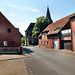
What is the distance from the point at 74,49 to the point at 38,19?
26922mm

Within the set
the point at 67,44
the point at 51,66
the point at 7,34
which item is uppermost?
the point at 7,34

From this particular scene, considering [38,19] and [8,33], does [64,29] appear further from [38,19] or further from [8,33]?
[38,19]

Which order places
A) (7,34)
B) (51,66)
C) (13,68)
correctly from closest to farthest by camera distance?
1. (13,68)
2. (51,66)
3. (7,34)

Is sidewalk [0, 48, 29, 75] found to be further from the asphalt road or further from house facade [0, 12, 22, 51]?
house facade [0, 12, 22, 51]

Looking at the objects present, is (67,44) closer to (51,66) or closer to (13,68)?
(51,66)

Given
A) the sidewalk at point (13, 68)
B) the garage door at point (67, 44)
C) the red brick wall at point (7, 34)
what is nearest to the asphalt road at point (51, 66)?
the sidewalk at point (13, 68)

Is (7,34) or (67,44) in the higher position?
(7,34)

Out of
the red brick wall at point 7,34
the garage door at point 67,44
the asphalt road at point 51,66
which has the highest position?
the red brick wall at point 7,34

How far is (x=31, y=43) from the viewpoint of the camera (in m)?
49.8

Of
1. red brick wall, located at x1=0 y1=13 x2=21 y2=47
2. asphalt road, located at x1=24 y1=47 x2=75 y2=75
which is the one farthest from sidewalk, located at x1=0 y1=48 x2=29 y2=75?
red brick wall, located at x1=0 y1=13 x2=21 y2=47

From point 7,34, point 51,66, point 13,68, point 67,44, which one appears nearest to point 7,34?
point 7,34

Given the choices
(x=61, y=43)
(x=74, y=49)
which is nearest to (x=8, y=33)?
(x=61, y=43)

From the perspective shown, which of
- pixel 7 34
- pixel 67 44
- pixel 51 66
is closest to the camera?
pixel 51 66

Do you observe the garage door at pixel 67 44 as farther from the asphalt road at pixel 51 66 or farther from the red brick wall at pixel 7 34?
the red brick wall at pixel 7 34
